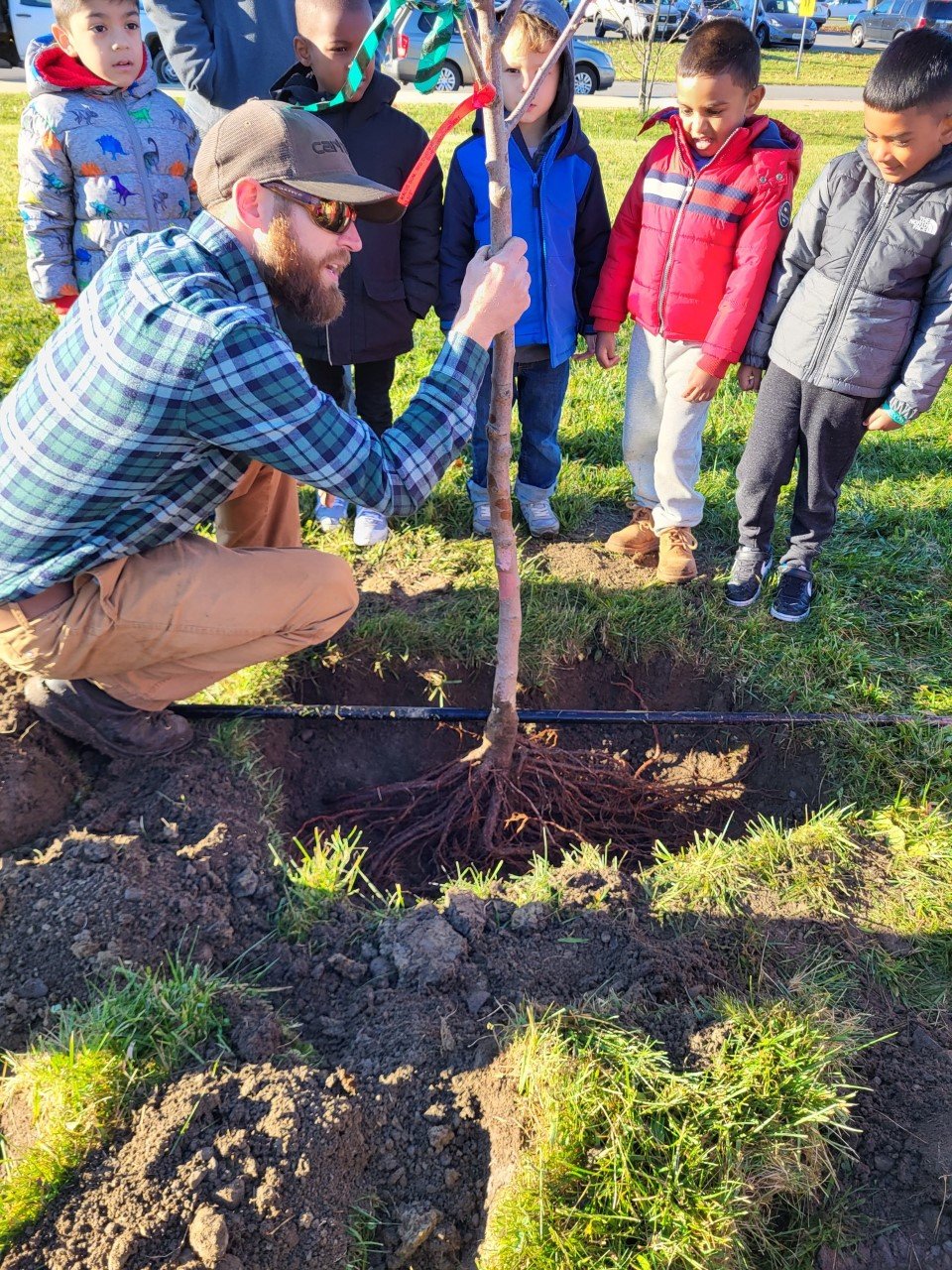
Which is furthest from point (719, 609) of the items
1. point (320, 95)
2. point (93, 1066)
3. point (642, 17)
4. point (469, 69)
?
point (642, 17)

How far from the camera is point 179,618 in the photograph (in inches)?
104

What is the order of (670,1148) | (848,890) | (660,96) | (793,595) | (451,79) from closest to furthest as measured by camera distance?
(670,1148), (848,890), (793,595), (451,79), (660,96)

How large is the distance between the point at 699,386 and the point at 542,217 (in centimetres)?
81

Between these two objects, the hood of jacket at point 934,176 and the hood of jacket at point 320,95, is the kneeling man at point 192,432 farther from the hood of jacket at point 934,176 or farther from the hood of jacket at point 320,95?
the hood of jacket at point 934,176

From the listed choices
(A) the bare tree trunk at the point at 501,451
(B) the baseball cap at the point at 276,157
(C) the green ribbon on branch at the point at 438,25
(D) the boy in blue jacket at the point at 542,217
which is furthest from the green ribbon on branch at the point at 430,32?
(D) the boy in blue jacket at the point at 542,217

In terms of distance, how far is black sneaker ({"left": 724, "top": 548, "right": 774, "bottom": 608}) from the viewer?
366 centimetres

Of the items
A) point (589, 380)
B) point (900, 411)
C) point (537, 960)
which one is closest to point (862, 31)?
point (589, 380)

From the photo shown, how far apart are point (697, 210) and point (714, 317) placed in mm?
356

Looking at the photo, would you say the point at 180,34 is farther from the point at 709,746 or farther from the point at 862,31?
the point at 862,31

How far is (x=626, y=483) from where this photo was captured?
4.41 m

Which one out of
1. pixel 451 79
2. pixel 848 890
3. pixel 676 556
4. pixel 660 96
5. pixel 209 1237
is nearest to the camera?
pixel 209 1237

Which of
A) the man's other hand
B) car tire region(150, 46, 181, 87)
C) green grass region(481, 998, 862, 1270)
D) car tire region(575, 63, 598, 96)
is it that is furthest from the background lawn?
car tire region(575, 63, 598, 96)

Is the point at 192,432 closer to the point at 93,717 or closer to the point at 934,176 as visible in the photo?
the point at 93,717

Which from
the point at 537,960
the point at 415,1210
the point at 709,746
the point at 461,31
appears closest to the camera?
the point at 415,1210
